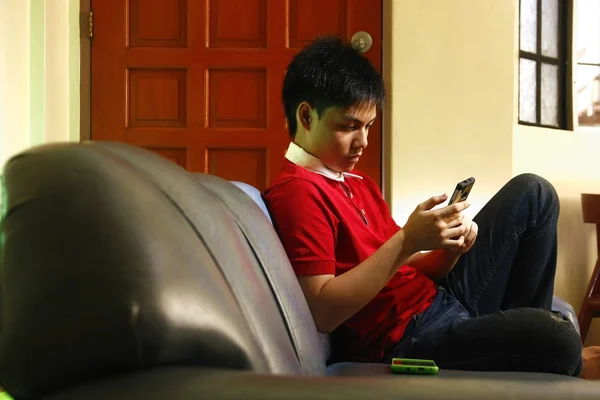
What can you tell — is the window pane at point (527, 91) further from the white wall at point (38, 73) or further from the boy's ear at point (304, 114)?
the boy's ear at point (304, 114)

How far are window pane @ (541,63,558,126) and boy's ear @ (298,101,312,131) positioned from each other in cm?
221

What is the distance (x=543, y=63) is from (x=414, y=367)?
262 centimetres

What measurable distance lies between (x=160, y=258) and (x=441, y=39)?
2.51 m

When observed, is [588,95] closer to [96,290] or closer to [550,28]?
[550,28]

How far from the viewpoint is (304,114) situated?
4.76 ft

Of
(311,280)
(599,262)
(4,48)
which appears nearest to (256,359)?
(311,280)

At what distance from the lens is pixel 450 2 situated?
290 cm

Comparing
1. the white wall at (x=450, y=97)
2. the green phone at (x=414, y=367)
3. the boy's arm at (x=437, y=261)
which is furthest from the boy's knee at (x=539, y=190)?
the white wall at (x=450, y=97)

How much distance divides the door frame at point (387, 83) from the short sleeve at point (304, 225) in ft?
5.03

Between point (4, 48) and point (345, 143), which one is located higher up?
point (4, 48)

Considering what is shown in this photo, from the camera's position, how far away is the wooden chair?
3021 millimetres

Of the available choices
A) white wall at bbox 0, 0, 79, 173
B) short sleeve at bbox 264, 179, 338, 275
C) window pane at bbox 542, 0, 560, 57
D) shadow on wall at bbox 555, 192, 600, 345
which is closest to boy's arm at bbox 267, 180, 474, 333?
short sleeve at bbox 264, 179, 338, 275

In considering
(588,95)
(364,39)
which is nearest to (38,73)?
(364,39)

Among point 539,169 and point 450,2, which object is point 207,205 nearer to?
point 450,2
